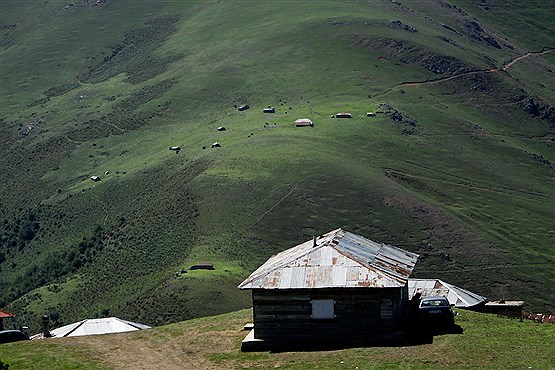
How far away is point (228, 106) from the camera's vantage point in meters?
196

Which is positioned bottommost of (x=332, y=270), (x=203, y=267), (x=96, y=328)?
(x=203, y=267)

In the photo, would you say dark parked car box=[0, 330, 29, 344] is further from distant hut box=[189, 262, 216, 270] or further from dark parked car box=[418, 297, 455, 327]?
distant hut box=[189, 262, 216, 270]

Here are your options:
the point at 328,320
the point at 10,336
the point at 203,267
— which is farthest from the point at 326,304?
the point at 203,267

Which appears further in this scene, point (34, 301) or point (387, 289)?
point (34, 301)

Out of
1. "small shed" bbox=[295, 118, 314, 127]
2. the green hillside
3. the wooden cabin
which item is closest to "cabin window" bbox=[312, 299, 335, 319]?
the wooden cabin

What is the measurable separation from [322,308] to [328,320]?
1.87 feet

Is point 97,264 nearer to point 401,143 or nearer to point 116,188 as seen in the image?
point 116,188

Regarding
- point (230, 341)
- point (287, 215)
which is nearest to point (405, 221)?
point (287, 215)

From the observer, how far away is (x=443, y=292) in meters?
60.2

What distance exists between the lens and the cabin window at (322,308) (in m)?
44.8

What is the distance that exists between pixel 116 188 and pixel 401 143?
4600 cm

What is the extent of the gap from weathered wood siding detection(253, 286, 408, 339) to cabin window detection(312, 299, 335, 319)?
0.14m

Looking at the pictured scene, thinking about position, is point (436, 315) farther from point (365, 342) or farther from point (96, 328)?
point (96, 328)

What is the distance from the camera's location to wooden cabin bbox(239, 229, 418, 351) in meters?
44.4
